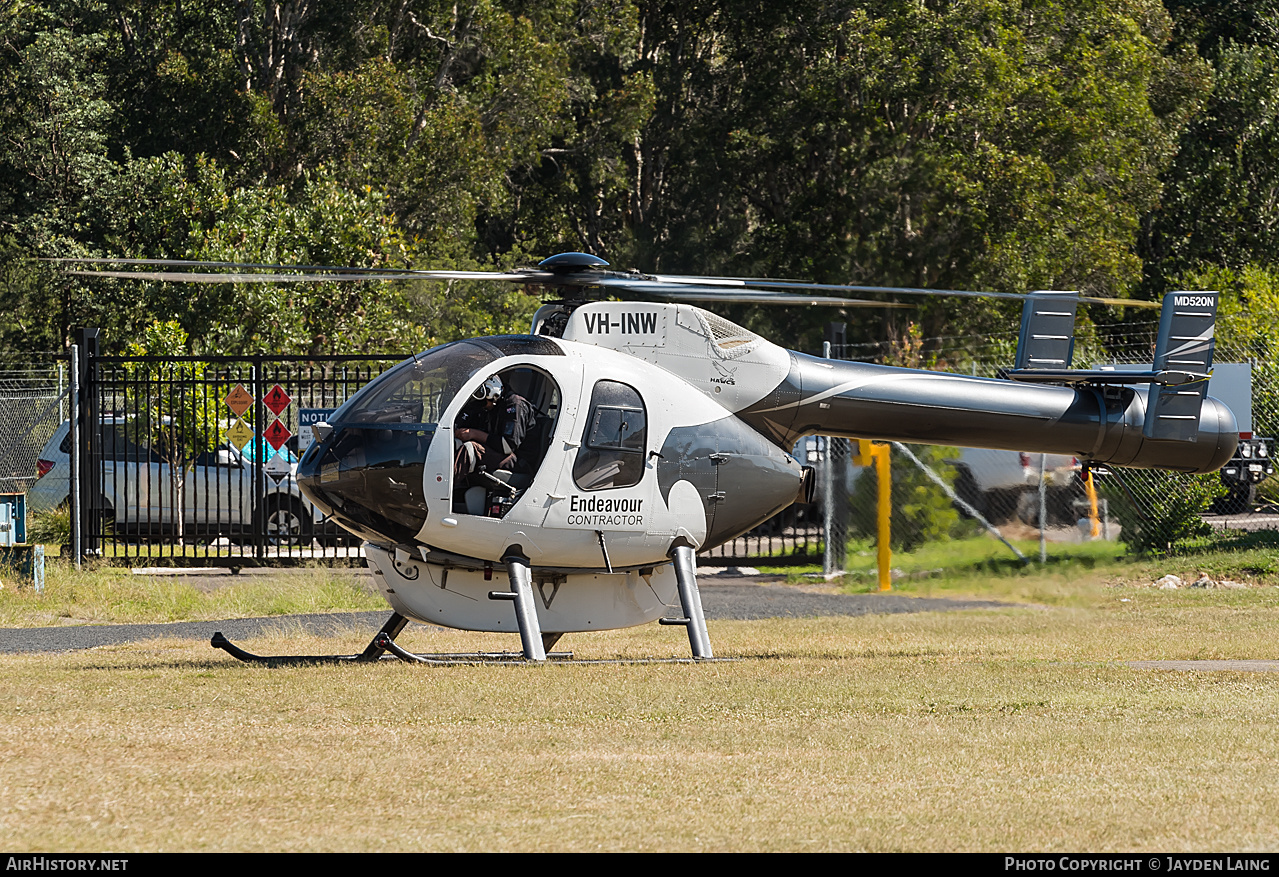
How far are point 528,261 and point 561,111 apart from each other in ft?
16.8

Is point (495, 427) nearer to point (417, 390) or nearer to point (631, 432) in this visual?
point (417, 390)

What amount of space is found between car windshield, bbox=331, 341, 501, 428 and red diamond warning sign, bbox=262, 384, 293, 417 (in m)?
8.43

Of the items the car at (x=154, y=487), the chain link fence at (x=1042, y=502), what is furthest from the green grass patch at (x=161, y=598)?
the chain link fence at (x=1042, y=502)

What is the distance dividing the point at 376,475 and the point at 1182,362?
23.8ft

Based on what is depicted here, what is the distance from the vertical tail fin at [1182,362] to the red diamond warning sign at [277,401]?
11496mm

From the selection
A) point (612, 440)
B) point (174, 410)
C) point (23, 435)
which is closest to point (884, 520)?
point (612, 440)

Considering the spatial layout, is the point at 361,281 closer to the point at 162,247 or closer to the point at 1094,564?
the point at 162,247

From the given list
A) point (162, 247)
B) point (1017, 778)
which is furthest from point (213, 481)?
point (1017, 778)

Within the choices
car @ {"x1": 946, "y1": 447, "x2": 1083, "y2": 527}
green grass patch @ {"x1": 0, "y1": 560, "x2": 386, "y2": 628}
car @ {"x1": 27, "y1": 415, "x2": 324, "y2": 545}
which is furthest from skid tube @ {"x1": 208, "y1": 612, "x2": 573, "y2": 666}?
car @ {"x1": 27, "y1": 415, "x2": 324, "y2": 545}

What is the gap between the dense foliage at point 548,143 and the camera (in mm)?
34594

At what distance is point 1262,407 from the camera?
2377 centimetres

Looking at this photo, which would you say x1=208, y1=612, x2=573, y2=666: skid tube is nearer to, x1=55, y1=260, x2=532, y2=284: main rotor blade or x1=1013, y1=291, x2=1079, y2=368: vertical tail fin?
x1=55, y1=260, x2=532, y2=284: main rotor blade

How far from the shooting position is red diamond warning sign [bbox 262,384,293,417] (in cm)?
1988

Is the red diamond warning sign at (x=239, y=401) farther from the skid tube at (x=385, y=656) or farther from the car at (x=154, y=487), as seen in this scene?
the skid tube at (x=385, y=656)
